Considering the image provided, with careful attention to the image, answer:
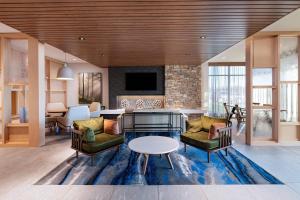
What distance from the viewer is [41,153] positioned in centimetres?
438

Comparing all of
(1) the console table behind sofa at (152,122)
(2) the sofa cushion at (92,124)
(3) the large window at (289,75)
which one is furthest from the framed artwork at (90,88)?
(3) the large window at (289,75)

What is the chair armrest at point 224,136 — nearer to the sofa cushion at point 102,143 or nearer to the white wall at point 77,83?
the sofa cushion at point 102,143

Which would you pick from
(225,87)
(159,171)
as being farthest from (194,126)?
(225,87)

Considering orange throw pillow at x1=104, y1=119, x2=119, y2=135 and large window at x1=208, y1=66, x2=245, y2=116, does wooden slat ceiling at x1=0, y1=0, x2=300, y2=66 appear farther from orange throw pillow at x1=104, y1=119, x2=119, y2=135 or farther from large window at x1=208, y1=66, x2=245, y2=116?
large window at x1=208, y1=66, x2=245, y2=116

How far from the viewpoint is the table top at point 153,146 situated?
3.24m

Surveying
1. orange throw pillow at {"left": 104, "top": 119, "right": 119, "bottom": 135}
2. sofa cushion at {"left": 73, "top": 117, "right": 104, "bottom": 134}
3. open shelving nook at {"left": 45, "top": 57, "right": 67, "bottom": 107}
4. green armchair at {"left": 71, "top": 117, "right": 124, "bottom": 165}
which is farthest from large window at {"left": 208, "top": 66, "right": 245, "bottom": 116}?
open shelving nook at {"left": 45, "top": 57, "right": 67, "bottom": 107}

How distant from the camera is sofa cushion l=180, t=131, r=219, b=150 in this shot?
381cm

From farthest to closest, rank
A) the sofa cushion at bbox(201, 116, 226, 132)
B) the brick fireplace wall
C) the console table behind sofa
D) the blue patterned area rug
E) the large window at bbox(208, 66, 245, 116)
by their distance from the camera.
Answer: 1. the large window at bbox(208, 66, 245, 116)
2. the brick fireplace wall
3. the console table behind sofa
4. the sofa cushion at bbox(201, 116, 226, 132)
5. the blue patterned area rug

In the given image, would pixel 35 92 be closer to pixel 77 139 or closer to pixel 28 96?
pixel 28 96

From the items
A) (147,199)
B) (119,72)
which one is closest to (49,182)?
(147,199)

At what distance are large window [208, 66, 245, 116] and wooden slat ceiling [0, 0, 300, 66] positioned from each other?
5.95 metres

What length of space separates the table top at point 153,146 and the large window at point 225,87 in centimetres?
721

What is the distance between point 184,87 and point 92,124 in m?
5.71

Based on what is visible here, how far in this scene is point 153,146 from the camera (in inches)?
137
